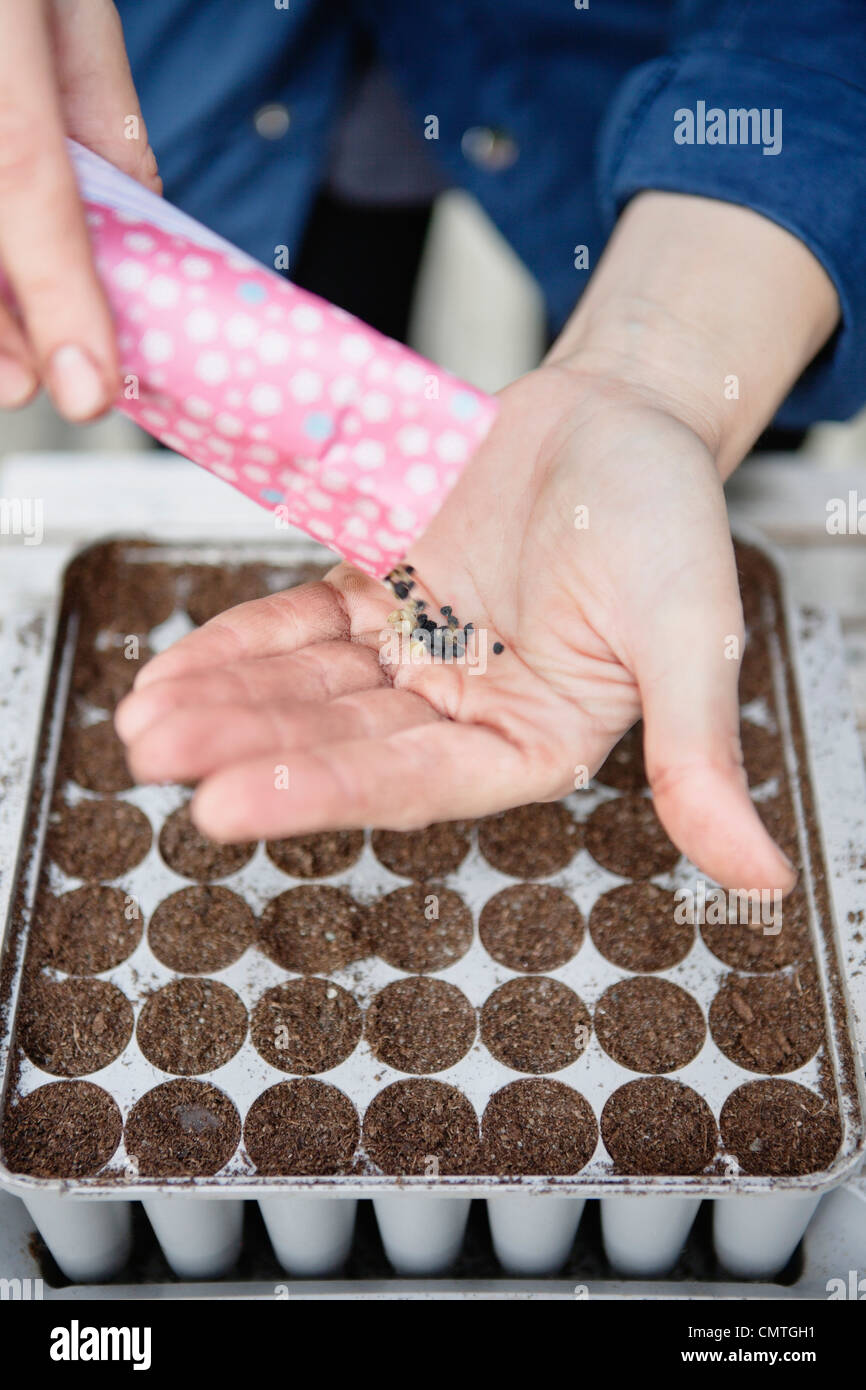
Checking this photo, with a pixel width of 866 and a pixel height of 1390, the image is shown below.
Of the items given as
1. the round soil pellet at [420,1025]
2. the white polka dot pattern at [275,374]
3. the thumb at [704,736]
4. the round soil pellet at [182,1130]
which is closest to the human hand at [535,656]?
the thumb at [704,736]

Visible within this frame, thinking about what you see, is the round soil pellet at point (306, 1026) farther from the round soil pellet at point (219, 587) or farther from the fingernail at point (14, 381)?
the fingernail at point (14, 381)

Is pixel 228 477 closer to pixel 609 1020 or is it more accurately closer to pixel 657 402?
pixel 657 402

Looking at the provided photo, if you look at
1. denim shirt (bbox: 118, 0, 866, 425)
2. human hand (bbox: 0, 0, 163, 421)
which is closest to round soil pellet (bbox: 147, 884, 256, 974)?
human hand (bbox: 0, 0, 163, 421)

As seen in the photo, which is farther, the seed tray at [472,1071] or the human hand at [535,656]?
the seed tray at [472,1071]

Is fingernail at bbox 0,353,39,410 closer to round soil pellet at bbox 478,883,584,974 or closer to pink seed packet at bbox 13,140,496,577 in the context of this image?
pink seed packet at bbox 13,140,496,577

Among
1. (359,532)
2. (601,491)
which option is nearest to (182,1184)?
(359,532)

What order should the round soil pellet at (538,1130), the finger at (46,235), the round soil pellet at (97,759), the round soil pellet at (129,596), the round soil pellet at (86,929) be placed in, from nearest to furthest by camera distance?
the finger at (46,235)
the round soil pellet at (538,1130)
the round soil pellet at (86,929)
the round soil pellet at (97,759)
the round soil pellet at (129,596)

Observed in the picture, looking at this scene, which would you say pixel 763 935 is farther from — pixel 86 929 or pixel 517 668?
pixel 86 929
